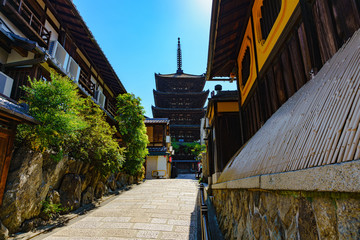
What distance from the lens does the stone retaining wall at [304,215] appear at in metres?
1.04

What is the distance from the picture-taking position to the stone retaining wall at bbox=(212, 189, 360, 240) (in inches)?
40.9

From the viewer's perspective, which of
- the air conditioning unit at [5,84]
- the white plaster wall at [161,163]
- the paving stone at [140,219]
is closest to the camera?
the paving stone at [140,219]

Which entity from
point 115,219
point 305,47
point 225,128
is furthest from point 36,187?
point 305,47

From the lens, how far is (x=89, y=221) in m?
6.65

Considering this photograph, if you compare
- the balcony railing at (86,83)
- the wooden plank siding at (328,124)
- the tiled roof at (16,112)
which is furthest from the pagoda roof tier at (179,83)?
the wooden plank siding at (328,124)

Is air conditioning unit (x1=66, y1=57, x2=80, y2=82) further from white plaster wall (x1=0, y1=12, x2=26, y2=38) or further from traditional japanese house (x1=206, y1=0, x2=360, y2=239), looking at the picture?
traditional japanese house (x1=206, y1=0, x2=360, y2=239)

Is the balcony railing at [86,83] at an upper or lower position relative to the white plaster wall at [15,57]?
upper

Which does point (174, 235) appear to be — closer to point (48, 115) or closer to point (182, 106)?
point (48, 115)

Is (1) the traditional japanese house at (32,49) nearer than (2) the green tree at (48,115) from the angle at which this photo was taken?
Yes

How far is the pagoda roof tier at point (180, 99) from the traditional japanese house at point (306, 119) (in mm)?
35406

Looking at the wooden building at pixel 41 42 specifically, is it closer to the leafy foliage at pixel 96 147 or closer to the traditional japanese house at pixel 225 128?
the leafy foliage at pixel 96 147

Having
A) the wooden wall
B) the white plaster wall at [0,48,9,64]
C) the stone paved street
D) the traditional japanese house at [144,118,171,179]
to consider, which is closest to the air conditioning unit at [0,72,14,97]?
the white plaster wall at [0,48,9,64]

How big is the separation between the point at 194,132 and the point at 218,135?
34237mm

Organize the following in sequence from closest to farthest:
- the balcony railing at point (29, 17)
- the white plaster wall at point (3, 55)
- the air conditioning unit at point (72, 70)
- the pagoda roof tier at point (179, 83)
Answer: the balcony railing at point (29, 17) < the white plaster wall at point (3, 55) < the air conditioning unit at point (72, 70) < the pagoda roof tier at point (179, 83)
